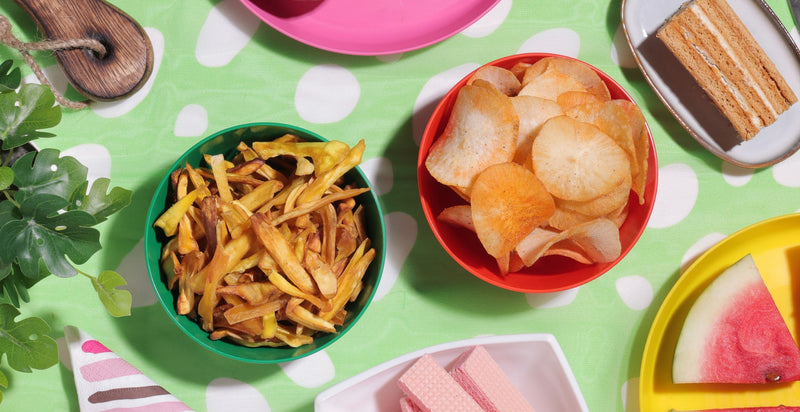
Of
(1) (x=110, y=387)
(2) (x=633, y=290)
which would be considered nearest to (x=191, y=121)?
(1) (x=110, y=387)

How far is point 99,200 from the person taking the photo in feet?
2.49

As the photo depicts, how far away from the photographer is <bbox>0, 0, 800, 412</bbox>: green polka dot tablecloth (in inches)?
→ 40.1

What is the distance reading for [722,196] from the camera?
108cm

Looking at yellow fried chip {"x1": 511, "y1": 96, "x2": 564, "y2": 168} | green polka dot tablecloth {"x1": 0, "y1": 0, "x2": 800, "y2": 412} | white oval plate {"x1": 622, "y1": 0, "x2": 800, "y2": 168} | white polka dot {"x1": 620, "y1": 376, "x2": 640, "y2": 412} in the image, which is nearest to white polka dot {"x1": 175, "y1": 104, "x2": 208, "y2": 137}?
green polka dot tablecloth {"x1": 0, "y1": 0, "x2": 800, "y2": 412}

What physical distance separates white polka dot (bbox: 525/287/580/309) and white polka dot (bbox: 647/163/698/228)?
18cm

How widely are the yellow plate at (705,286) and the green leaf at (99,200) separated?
31.5 inches

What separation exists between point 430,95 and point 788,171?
0.61m

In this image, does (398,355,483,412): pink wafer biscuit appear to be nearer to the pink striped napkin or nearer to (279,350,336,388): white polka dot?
(279,350,336,388): white polka dot

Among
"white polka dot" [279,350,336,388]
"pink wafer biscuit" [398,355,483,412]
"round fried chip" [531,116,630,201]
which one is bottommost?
"white polka dot" [279,350,336,388]

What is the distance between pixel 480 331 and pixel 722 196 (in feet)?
1.50

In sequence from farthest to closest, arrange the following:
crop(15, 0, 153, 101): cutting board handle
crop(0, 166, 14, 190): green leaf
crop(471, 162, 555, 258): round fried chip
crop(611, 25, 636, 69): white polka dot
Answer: crop(611, 25, 636, 69): white polka dot
crop(15, 0, 153, 101): cutting board handle
crop(471, 162, 555, 258): round fried chip
crop(0, 166, 14, 190): green leaf

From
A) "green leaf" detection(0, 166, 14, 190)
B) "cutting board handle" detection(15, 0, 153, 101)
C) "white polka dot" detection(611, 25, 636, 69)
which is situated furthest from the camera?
"white polka dot" detection(611, 25, 636, 69)

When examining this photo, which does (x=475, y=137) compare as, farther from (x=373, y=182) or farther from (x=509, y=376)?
(x=509, y=376)

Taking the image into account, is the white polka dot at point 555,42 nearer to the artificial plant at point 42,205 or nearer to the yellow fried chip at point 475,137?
the yellow fried chip at point 475,137
